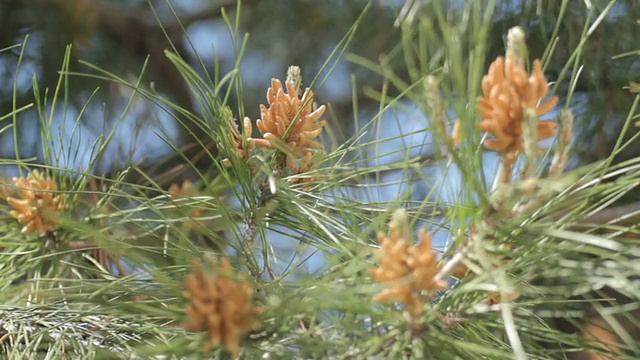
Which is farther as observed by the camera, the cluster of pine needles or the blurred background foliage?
the blurred background foliage

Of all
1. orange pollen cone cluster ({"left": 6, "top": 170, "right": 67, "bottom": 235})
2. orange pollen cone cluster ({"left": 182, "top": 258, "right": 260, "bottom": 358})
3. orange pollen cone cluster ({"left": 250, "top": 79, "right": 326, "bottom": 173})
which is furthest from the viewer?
orange pollen cone cluster ({"left": 6, "top": 170, "right": 67, "bottom": 235})

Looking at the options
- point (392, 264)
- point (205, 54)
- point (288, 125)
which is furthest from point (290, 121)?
point (205, 54)

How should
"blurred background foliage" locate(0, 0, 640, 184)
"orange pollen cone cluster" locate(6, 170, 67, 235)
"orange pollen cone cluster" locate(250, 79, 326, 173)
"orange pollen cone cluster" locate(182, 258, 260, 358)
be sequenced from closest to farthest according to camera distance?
"orange pollen cone cluster" locate(182, 258, 260, 358)
"orange pollen cone cluster" locate(250, 79, 326, 173)
"orange pollen cone cluster" locate(6, 170, 67, 235)
"blurred background foliage" locate(0, 0, 640, 184)

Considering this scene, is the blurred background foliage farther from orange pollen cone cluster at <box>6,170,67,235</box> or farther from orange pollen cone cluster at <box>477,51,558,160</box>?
orange pollen cone cluster at <box>477,51,558,160</box>

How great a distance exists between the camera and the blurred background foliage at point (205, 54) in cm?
100

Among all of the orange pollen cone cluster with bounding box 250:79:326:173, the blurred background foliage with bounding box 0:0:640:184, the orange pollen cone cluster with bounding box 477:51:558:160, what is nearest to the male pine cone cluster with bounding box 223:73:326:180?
the orange pollen cone cluster with bounding box 250:79:326:173

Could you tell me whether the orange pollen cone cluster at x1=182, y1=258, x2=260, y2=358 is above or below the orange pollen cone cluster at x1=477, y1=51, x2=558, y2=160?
below

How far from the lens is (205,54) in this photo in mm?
1554

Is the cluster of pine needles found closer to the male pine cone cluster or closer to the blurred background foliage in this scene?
the male pine cone cluster

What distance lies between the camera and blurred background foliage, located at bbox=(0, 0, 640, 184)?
1002mm

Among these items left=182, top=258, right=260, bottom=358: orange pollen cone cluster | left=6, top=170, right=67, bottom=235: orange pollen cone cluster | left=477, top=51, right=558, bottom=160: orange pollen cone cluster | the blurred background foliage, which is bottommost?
left=182, top=258, right=260, bottom=358: orange pollen cone cluster

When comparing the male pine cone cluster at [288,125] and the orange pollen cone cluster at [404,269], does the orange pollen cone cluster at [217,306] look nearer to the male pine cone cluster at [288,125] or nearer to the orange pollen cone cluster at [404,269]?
the orange pollen cone cluster at [404,269]

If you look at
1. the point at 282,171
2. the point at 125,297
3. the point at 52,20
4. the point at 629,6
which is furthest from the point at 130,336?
the point at 52,20

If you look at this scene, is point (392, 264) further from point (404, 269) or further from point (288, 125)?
point (288, 125)
